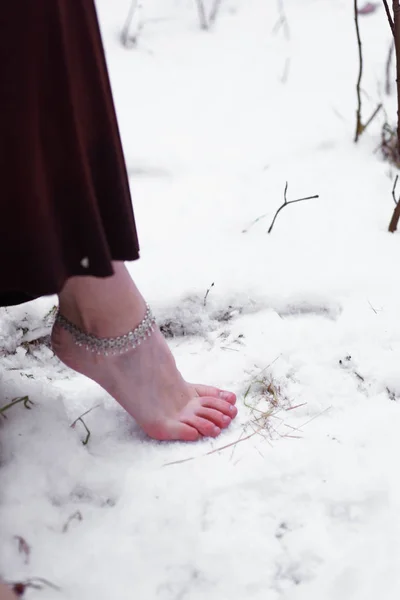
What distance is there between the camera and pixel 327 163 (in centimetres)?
154

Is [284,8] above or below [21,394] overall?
above

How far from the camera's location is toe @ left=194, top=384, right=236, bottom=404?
0.93 meters

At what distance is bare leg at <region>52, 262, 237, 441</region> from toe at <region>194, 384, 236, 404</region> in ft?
0.03

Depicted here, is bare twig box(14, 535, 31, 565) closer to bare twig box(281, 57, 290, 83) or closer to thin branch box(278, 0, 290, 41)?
bare twig box(281, 57, 290, 83)

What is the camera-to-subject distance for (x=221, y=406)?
905mm

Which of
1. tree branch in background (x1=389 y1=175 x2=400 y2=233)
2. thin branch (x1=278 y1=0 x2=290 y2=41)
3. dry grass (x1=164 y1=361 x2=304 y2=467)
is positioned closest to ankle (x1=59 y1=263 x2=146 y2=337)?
dry grass (x1=164 y1=361 x2=304 y2=467)

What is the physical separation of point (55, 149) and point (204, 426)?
0.47 m

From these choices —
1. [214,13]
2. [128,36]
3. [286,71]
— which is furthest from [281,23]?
[128,36]

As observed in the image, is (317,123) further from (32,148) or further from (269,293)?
(32,148)

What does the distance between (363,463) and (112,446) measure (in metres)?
0.37

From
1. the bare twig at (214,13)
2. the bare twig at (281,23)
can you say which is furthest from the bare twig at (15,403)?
the bare twig at (214,13)

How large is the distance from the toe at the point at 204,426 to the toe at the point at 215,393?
61 mm

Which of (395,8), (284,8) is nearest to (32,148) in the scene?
(395,8)

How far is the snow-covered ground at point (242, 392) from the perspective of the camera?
27.8 inches
